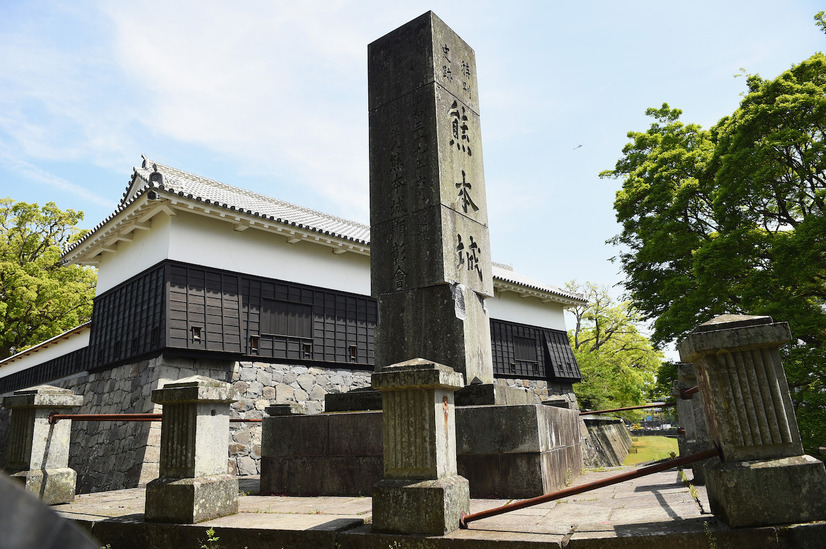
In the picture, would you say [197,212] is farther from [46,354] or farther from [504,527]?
[504,527]

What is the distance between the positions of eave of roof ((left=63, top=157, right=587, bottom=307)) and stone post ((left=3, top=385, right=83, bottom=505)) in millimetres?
5677

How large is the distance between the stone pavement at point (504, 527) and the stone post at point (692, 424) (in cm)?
30

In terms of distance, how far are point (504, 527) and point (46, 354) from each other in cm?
1830

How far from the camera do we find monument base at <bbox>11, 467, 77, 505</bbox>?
19.1 feet

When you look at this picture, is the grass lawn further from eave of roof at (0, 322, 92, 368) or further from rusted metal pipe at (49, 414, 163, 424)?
eave of roof at (0, 322, 92, 368)

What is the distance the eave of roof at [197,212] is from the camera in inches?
444

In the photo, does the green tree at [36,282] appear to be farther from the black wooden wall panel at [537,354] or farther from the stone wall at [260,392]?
the black wooden wall panel at [537,354]

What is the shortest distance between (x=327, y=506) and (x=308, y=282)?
9296 millimetres

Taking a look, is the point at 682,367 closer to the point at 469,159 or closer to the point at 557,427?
the point at 557,427

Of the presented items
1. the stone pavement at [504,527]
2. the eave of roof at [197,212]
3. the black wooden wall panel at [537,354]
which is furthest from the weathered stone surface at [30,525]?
the black wooden wall panel at [537,354]

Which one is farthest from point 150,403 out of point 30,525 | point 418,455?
point 30,525

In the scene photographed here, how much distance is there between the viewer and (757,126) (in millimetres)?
11266

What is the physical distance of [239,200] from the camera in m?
14.2

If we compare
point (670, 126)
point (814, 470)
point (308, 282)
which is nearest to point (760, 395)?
point (814, 470)
